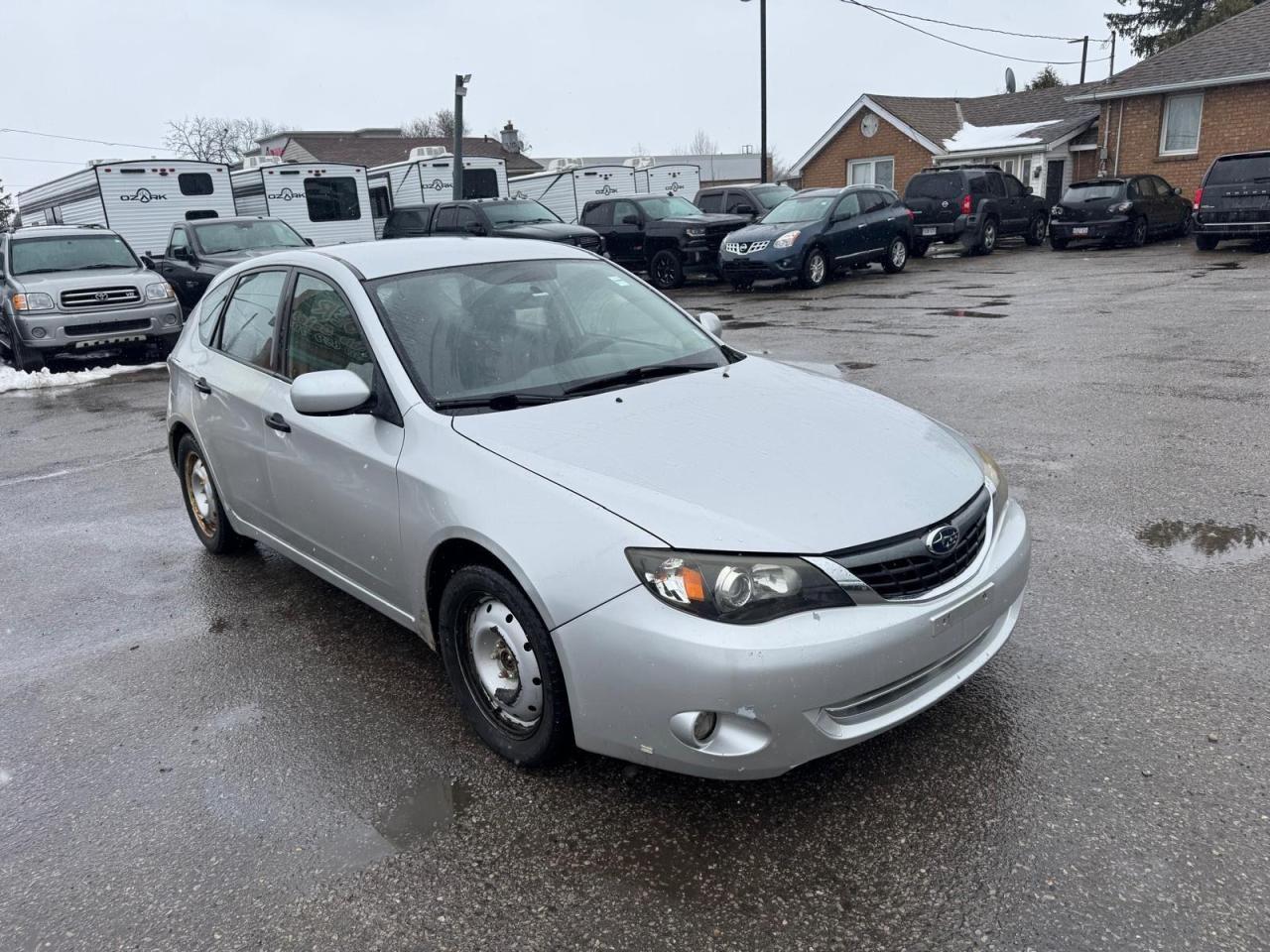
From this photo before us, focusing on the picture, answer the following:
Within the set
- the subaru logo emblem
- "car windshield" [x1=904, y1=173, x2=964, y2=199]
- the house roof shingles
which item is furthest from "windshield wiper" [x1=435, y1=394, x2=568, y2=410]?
the house roof shingles

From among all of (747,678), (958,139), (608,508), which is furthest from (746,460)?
(958,139)

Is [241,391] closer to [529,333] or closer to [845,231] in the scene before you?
[529,333]

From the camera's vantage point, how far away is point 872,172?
1384 inches

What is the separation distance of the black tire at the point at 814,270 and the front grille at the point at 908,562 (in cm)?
1501

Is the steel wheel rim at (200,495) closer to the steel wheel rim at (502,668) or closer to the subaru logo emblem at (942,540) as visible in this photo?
the steel wheel rim at (502,668)

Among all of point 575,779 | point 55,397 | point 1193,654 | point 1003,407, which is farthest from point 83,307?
point 1193,654

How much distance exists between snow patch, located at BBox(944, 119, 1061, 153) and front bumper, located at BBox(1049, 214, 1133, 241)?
9.59m

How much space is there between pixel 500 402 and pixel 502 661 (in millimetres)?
916

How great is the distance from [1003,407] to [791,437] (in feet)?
16.0

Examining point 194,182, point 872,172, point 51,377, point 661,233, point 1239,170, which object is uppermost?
point 194,182

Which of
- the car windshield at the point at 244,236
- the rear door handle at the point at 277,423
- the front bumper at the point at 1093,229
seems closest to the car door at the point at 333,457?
the rear door handle at the point at 277,423

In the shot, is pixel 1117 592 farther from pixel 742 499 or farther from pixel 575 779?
pixel 575 779

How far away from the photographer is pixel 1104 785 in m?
2.86

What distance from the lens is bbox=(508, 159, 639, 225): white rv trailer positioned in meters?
24.4
